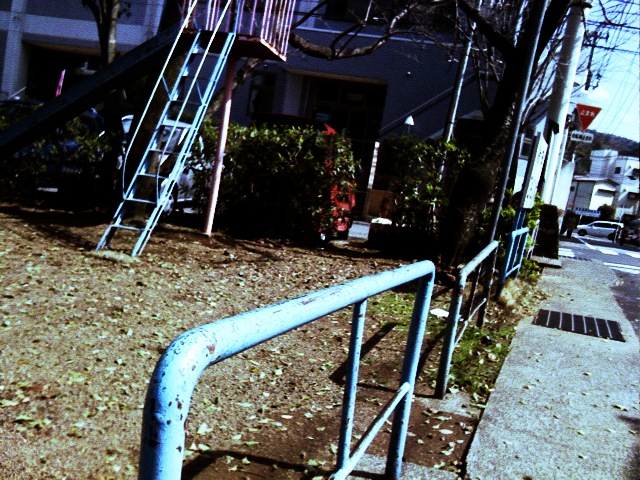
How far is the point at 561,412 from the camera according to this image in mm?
4340

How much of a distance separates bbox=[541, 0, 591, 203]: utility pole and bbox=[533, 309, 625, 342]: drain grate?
3.08 meters

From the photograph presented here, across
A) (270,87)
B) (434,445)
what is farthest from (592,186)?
(434,445)

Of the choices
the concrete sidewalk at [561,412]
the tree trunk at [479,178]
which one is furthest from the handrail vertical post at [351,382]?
the tree trunk at [479,178]

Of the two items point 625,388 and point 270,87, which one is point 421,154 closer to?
point 625,388

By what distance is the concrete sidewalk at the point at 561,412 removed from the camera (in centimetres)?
357

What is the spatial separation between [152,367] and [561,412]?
8.86ft

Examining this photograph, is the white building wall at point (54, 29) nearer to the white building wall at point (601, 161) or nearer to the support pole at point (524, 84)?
the support pole at point (524, 84)

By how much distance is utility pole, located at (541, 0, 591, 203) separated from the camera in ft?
32.5

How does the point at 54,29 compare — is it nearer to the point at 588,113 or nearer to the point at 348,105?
the point at 348,105

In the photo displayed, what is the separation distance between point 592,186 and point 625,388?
84.9m

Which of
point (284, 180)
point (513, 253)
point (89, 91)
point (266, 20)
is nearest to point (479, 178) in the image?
point (513, 253)

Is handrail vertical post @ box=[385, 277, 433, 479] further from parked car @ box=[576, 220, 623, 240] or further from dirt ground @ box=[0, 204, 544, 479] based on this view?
parked car @ box=[576, 220, 623, 240]

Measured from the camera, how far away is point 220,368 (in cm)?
472

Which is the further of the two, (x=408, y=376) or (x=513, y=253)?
(x=513, y=253)
